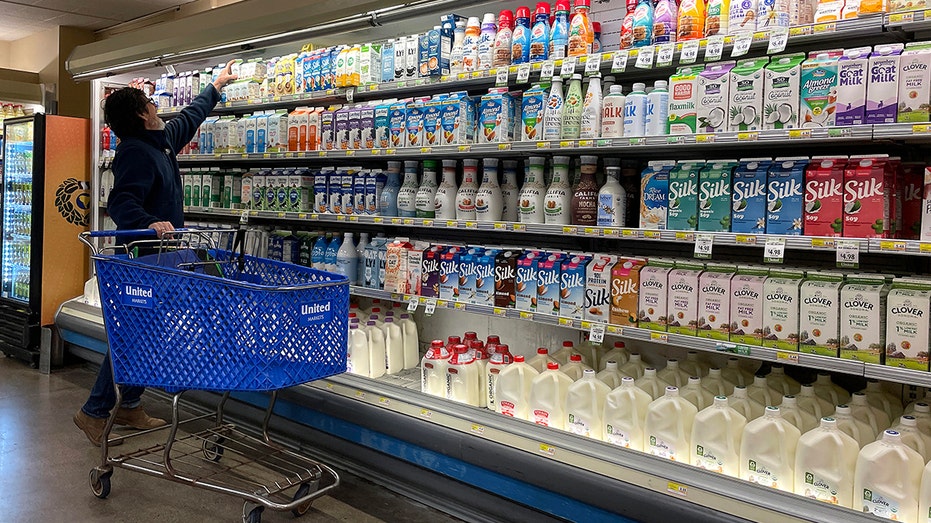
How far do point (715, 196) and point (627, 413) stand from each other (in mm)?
869

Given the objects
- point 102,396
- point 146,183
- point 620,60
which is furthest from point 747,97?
point 102,396

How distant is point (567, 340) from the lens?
3441 mm

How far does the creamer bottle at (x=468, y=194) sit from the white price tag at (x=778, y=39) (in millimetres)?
1451

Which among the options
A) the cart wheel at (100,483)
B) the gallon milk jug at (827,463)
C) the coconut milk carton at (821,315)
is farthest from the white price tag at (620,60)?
the cart wheel at (100,483)

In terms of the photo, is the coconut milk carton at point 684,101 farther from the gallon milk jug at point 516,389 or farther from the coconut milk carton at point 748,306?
the gallon milk jug at point 516,389

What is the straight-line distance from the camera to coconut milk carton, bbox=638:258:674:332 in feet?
9.00

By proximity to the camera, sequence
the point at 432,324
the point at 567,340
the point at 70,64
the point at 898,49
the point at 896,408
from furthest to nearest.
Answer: the point at 70,64
the point at 432,324
the point at 567,340
the point at 896,408
the point at 898,49

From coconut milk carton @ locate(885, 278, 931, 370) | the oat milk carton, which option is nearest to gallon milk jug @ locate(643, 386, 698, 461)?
the oat milk carton

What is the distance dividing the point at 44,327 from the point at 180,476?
3.46 m

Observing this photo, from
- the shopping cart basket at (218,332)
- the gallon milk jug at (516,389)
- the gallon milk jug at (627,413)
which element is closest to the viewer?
the shopping cart basket at (218,332)

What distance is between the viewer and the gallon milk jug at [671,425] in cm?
261

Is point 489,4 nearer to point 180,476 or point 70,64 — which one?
point 180,476

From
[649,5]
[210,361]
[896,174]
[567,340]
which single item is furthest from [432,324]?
[896,174]

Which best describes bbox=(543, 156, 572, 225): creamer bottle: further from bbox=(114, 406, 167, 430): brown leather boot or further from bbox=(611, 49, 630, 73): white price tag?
bbox=(114, 406, 167, 430): brown leather boot
